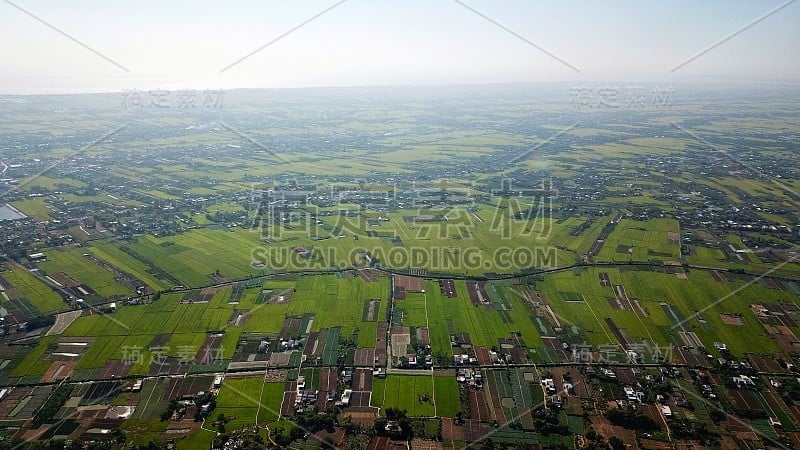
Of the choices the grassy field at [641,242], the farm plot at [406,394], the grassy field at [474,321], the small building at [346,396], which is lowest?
the farm plot at [406,394]

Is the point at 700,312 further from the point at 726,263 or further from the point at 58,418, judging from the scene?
the point at 58,418

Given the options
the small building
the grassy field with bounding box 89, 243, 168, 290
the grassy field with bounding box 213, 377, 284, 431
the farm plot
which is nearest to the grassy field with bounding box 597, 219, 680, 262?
the farm plot

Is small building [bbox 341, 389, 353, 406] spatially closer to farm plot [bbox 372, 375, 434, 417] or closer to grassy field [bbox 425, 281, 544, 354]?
farm plot [bbox 372, 375, 434, 417]

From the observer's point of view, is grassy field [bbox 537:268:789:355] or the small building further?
grassy field [bbox 537:268:789:355]

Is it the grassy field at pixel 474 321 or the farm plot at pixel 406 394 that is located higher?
Result: the grassy field at pixel 474 321

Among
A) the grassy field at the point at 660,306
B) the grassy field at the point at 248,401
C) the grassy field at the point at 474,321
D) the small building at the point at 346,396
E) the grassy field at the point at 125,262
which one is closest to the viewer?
the grassy field at the point at 248,401

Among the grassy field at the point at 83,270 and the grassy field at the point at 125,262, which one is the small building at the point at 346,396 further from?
the grassy field at the point at 83,270

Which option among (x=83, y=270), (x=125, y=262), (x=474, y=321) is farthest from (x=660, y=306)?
(x=83, y=270)

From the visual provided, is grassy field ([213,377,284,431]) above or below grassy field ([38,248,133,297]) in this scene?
below

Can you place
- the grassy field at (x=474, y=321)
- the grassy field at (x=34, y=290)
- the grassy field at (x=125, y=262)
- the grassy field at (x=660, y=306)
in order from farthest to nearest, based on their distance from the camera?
the grassy field at (x=125, y=262)
the grassy field at (x=34, y=290)
the grassy field at (x=660, y=306)
the grassy field at (x=474, y=321)

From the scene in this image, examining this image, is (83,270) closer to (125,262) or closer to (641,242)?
(125,262)

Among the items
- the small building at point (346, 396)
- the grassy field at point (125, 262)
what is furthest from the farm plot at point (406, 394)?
the grassy field at point (125, 262)
